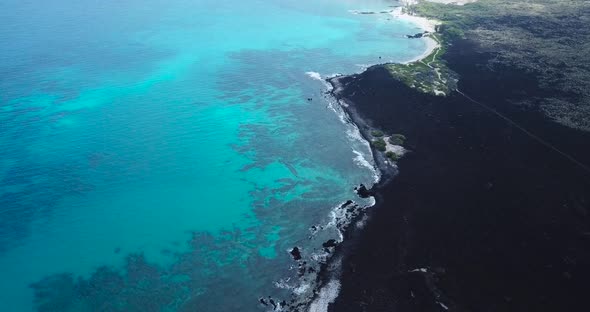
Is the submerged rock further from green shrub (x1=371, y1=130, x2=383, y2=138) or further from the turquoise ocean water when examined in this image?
green shrub (x1=371, y1=130, x2=383, y2=138)

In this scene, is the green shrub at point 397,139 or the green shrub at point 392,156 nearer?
the green shrub at point 392,156

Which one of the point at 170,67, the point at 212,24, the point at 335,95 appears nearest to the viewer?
the point at 335,95

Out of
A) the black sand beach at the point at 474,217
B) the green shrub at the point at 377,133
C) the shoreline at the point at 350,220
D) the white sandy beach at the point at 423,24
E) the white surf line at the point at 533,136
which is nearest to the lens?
the black sand beach at the point at 474,217

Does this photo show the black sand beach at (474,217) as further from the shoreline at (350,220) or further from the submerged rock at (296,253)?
the submerged rock at (296,253)

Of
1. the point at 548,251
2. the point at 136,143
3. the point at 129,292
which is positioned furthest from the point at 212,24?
the point at 548,251

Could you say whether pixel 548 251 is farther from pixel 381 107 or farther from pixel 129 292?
pixel 129 292

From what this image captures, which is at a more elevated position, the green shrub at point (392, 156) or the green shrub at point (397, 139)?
the green shrub at point (397, 139)

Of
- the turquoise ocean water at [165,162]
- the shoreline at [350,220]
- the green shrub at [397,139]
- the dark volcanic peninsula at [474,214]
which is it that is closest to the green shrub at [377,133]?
the shoreline at [350,220]
